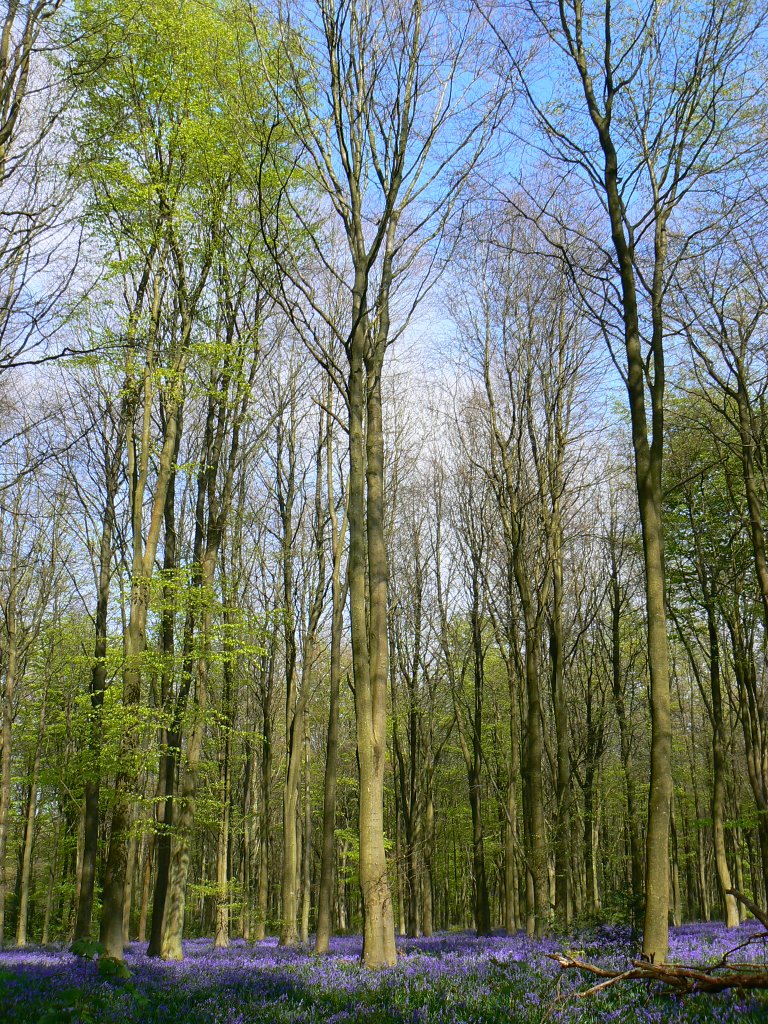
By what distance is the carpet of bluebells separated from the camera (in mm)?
4586

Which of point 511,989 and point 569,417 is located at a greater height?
point 569,417

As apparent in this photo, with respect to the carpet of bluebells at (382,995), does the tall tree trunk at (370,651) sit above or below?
above

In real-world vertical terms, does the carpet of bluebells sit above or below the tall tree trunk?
below

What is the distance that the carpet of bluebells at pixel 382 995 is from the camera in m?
4.59

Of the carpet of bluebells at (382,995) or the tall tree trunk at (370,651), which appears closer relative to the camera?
the carpet of bluebells at (382,995)

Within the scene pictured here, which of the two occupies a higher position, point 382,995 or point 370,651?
point 370,651

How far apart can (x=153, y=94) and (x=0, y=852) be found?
17.1 m

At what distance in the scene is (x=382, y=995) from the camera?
5.92 metres

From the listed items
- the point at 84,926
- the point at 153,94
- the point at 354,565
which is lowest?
the point at 84,926

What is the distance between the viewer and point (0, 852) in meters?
17.9

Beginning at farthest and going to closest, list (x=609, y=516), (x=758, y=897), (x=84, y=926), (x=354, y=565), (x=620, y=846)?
(x=620, y=846), (x=758, y=897), (x=609, y=516), (x=84, y=926), (x=354, y=565)

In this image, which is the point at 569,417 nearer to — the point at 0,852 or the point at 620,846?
the point at 0,852

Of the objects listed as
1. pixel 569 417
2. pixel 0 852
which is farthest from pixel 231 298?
pixel 0 852

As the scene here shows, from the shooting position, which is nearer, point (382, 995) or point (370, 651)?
point (382, 995)
